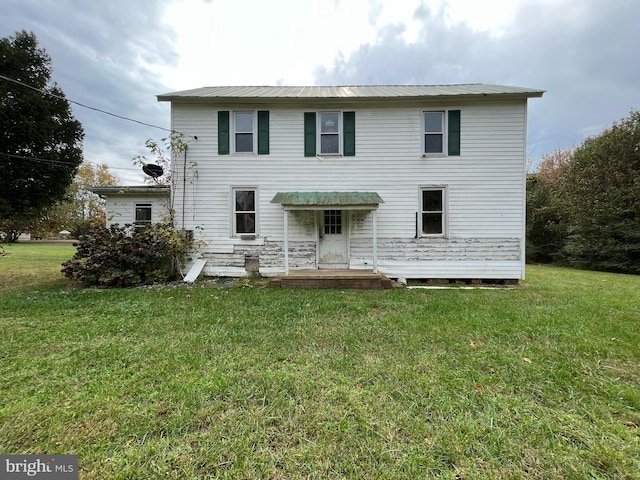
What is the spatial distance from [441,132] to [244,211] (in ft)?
21.6

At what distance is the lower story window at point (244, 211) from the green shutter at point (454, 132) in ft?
20.5

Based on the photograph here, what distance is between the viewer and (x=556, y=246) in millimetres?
18312

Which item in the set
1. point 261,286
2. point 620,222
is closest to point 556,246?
point 620,222

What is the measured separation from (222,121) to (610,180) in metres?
20.6

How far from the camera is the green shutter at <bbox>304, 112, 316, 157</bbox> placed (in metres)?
8.20

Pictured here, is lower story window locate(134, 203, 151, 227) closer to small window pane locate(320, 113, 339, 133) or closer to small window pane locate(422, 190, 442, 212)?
small window pane locate(320, 113, 339, 133)

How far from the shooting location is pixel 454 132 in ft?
26.4

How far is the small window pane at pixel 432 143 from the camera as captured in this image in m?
8.17

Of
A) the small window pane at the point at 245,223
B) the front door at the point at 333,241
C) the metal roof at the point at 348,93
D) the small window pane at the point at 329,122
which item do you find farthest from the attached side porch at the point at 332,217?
the metal roof at the point at 348,93

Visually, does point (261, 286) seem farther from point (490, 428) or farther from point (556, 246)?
point (556, 246)

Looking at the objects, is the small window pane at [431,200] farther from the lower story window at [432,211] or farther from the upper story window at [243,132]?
the upper story window at [243,132]

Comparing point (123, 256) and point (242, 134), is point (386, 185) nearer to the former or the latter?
point (242, 134)

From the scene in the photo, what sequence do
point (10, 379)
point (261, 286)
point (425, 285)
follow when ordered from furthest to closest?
1. point (425, 285)
2. point (261, 286)
3. point (10, 379)

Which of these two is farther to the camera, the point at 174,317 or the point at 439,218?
the point at 439,218
